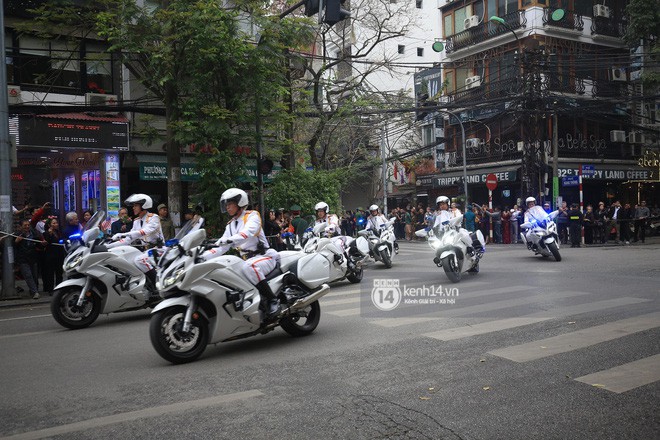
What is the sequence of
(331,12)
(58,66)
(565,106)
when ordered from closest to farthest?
(331,12) < (58,66) < (565,106)

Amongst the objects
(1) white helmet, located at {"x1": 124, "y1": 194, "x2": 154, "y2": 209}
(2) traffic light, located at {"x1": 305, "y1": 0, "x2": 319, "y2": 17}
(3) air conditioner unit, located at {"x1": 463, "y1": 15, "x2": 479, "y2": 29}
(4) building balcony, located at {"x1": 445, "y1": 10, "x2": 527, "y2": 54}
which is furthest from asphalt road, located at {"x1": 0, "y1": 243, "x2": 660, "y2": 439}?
(3) air conditioner unit, located at {"x1": 463, "y1": 15, "x2": 479, "y2": 29}

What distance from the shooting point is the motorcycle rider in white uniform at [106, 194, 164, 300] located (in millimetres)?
9875

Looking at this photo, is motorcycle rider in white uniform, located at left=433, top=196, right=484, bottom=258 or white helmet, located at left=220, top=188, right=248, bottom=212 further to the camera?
motorcycle rider in white uniform, located at left=433, top=196, right=484, bottom=258

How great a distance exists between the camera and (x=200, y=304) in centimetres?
666

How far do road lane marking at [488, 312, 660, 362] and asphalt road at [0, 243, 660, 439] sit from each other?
0.02m

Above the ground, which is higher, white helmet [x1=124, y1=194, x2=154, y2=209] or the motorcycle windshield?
white helmet [x1=124, y1=194, x2=154, y2=209]

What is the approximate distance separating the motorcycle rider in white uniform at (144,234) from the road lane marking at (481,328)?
4.82 m

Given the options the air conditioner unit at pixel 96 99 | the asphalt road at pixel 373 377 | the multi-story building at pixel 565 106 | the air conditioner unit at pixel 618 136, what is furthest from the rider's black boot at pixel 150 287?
the air conditioner unit at pixel 618 136

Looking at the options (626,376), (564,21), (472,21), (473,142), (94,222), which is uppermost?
(472,21)

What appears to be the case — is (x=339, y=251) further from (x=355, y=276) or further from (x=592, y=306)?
(x=592, y=306)

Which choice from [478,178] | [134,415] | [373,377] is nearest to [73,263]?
[134,415]

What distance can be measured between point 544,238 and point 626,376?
11.5 meters

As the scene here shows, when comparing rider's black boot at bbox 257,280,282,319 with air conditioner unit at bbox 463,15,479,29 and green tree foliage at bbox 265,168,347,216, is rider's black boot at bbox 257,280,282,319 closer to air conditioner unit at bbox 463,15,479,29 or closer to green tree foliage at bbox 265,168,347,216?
green tree foliage at bbox 265,168,347,216

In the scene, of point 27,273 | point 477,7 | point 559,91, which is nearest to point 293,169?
point 27,273
